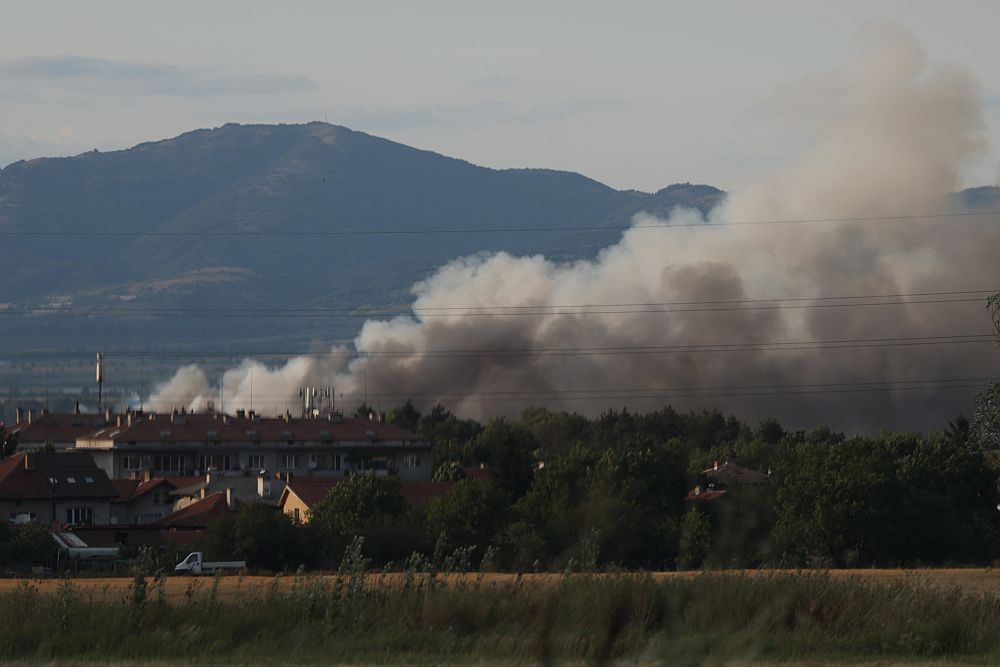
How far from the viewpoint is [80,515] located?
84.0 m

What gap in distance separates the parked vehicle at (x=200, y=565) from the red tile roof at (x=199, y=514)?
13709 millimetres

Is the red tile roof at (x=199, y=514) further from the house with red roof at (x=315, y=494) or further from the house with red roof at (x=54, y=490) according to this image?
the house with red roof at (x=54, y=490)

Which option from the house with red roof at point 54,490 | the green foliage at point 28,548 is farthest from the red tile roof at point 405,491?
the green foliage at point 28,548

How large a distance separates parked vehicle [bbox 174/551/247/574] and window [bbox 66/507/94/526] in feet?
92.8

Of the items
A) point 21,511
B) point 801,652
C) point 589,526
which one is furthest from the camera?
point 21,511

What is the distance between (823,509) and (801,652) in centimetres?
3849

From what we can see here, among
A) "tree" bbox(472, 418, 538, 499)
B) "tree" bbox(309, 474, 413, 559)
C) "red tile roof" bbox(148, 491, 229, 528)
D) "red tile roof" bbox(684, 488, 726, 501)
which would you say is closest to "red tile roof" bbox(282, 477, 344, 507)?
"red tile roof" bbox(148, 491, 229, 528)

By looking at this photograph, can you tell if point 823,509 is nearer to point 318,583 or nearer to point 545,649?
point 318,583

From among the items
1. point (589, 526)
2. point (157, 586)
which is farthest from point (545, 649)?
point (157, 586)

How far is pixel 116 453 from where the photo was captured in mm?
112875

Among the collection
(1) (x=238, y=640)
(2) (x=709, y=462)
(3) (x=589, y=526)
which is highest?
(3) (x=589, y=526)

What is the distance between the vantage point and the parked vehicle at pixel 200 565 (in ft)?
166

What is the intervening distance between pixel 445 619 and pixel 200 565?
30463 mm

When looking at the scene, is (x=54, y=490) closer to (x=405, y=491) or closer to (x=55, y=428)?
(x=405, y=491)
